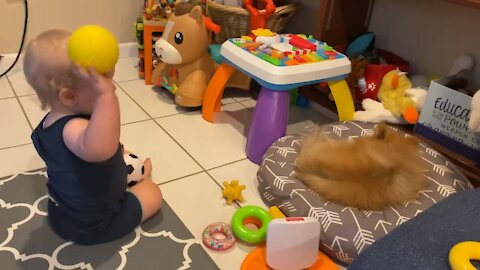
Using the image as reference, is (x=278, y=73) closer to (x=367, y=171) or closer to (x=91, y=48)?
(x=367, y=171)

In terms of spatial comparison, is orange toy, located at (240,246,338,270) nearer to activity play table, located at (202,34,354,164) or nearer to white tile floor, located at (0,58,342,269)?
white tile floor, located at (0,58,342,269)

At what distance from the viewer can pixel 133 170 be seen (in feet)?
3.92

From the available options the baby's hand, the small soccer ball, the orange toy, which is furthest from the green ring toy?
the baby's hand

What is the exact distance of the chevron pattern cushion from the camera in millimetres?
1030

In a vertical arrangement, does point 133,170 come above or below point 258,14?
below

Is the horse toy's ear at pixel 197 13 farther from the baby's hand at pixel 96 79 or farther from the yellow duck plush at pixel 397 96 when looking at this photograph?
the baby's hand at pixel 96 79

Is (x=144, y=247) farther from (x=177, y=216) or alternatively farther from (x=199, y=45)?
(x=199, y=45)

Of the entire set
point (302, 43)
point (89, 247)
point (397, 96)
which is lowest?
point (89, 247)

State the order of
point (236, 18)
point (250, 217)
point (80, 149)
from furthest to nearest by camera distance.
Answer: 1. point (236, 18)
2. point (250, 217)
3. point (80, 149)

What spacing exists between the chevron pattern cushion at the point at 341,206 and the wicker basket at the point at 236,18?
0.59 meters

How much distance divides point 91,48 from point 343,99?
944 mm

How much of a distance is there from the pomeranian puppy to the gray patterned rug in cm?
35

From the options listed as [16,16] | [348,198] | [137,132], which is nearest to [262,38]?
[137,132]

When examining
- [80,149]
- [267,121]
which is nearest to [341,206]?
[267,121]
